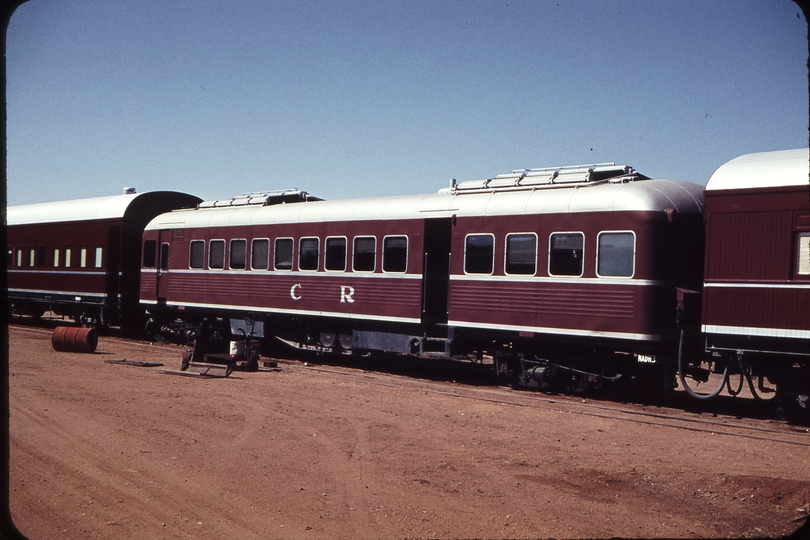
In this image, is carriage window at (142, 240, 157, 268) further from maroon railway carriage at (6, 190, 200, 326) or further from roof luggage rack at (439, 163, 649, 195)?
roof luggage rack at (439, 163, 649, 195)

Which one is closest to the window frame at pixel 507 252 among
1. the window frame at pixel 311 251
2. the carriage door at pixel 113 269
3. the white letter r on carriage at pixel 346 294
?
the white letter r on carriage at pixel 346 294

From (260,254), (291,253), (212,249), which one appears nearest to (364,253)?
(291,253)

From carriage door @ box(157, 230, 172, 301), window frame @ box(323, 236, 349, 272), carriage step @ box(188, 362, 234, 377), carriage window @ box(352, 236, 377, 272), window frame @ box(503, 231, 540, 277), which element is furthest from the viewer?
carriage door @ box(157, 230, 172, 301)

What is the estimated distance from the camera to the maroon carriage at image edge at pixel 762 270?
10117mm

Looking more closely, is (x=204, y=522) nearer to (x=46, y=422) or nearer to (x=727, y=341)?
(x=46, y=422)

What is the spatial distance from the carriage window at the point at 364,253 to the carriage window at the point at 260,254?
3.06m

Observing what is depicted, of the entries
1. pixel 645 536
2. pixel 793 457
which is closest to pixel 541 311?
pixel 793 457

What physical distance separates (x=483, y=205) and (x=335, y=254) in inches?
163

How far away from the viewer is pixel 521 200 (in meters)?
13.5

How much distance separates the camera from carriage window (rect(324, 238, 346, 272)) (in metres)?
16.4

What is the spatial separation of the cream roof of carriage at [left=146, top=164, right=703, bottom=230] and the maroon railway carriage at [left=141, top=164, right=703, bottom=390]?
28 millimetres

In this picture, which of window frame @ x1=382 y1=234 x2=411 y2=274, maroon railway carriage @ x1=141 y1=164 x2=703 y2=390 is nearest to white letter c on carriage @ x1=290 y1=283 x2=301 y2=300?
maroon railway carriage @ x1=141 y1=164 x2=703 y2=390

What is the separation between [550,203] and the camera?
13.0 meters

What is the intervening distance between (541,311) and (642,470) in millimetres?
5201
